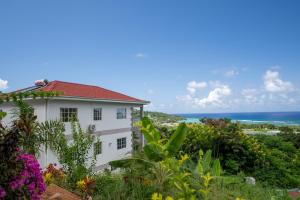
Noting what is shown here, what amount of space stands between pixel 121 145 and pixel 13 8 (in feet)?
44.7

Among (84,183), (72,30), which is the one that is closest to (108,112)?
(72,30)

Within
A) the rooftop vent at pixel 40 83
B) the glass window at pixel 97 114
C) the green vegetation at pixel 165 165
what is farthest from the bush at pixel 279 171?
the rooftop vent at pixel 40 83

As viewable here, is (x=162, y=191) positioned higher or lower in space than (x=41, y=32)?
lower

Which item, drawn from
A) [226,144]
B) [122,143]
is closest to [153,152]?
[226,144]

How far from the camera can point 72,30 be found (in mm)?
16516

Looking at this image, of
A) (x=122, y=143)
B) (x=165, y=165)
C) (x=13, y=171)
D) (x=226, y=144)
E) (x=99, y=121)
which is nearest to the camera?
(x=13, y=171)

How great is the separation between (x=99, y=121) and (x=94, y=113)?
0.85 meters

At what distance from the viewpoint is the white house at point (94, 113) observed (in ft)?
57.0

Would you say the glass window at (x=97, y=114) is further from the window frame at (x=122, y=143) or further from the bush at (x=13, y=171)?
the bush at (x=13, y=171)

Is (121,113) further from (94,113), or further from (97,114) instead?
(94,113)

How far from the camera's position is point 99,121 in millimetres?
21672

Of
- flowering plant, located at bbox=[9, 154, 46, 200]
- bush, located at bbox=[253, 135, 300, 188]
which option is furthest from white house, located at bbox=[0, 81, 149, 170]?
flowering plant, located at bbox=[9, 154, 46, 200]

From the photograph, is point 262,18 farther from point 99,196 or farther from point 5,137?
point 5,137

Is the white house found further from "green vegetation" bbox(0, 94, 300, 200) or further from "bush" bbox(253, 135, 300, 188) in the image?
"bush" bbox(253, 135, 300, 188)
